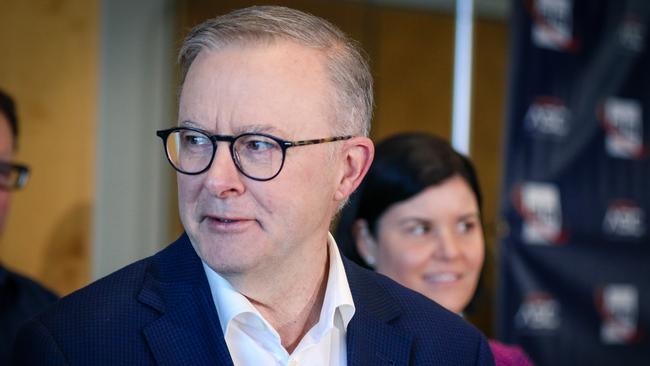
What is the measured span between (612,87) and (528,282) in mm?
1185

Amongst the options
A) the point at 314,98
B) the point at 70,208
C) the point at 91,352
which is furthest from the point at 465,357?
the point at 70,208

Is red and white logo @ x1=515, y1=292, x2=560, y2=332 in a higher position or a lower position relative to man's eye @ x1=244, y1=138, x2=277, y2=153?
lower

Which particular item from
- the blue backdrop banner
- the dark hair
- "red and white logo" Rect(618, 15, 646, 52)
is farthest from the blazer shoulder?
"red and white logo" Rect(618, 15, 646, 52)

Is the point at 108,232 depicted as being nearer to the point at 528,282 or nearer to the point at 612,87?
the point at 528,282

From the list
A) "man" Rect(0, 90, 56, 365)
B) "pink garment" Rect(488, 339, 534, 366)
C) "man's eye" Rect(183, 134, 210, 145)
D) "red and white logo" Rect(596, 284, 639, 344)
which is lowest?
"red and white logo" Rect(596, 284, 639, 344)

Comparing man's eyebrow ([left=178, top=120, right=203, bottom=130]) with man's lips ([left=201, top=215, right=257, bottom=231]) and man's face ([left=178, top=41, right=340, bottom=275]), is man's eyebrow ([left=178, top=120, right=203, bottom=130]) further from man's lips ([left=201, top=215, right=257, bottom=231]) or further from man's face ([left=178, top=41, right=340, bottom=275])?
man's lips ([left=201, top=215, right=257, bottom=231])

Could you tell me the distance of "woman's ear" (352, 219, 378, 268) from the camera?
2614mm

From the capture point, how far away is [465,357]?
1810 mm

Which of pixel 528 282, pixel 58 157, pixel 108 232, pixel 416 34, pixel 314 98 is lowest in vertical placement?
pixel 528 282

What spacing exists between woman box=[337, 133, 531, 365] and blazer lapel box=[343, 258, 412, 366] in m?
0.71

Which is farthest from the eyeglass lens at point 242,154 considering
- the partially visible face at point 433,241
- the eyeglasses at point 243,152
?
the partially visible face at point 433,241

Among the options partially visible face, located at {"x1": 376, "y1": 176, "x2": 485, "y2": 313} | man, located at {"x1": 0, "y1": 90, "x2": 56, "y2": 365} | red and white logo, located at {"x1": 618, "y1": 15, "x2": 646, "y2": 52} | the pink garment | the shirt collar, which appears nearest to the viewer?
the shirt collar

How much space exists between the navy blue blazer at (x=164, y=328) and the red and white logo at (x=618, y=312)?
2.95 meters

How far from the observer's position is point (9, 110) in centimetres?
279
